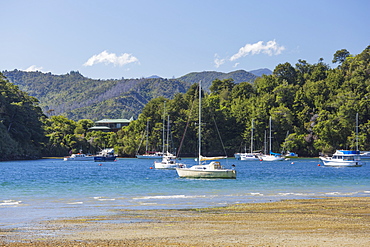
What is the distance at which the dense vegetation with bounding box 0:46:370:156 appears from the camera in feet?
465

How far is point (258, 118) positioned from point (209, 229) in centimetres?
14025

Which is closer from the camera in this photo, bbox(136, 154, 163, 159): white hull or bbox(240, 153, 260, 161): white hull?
bbox(240, 153, 260, 161): white hull

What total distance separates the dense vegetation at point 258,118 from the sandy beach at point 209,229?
380ft

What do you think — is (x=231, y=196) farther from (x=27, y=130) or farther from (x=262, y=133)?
(x=262, y=133)

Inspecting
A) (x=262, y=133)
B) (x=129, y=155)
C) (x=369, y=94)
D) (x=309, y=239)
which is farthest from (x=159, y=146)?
(x=309, y=239)

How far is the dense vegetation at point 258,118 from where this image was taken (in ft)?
465

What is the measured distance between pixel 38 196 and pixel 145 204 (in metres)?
10.4

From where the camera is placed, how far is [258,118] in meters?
158

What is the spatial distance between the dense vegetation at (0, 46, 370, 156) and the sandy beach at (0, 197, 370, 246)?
380 feet

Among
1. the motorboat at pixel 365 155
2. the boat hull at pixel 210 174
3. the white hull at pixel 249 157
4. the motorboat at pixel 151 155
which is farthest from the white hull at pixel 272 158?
the boat hull at pixel 210 174

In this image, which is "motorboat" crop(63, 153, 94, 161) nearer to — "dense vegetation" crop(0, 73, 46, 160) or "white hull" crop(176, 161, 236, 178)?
"dense vegetation" crop(0, 73, 46, 160)

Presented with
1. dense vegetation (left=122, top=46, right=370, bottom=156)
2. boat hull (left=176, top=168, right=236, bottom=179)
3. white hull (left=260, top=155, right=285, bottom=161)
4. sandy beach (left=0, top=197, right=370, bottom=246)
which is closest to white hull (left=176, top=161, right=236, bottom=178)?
boat hull (left=176, top=168, right=236, bottom=179)

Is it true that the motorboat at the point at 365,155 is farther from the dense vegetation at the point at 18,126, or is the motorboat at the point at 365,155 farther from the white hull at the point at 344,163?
the dense vegetation at the point at 18,126

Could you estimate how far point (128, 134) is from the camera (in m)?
166
